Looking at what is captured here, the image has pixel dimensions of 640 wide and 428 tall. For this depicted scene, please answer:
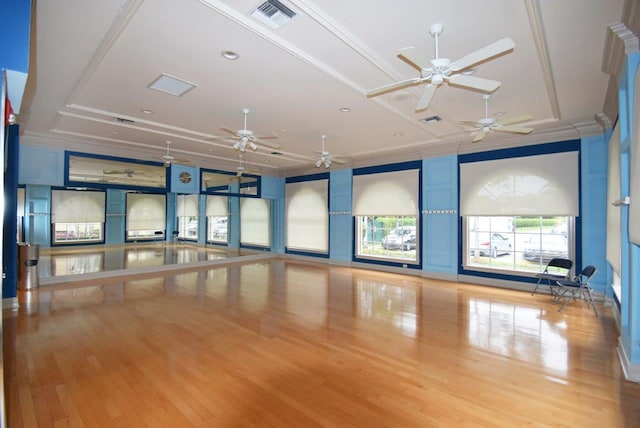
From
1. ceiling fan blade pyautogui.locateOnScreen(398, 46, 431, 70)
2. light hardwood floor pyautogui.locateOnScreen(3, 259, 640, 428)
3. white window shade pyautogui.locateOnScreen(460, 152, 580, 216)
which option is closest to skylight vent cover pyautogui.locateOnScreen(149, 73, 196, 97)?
ceiling fan blade pyautogui.locateOnScreen(398, 46, 431, 70)

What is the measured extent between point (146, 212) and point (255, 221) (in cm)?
363

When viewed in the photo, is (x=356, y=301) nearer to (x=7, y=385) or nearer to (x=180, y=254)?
(x=7, y=385)

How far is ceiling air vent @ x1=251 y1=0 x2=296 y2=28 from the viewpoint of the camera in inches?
108

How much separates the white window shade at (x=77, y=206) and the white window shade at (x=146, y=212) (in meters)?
0.73

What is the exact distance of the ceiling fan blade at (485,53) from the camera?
2.54 meters

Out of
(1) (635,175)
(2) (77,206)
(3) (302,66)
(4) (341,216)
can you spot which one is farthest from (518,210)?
(2) (77,206)

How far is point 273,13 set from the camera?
2834mm

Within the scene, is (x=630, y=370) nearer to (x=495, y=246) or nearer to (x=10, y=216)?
(x=495, y=246)

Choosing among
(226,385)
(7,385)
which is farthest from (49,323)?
(226,385)

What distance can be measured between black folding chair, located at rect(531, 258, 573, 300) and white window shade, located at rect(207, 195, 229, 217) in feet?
29.8

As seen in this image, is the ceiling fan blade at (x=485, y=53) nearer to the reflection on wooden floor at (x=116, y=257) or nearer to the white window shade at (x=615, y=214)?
the white window shade at (x=615, y=214)

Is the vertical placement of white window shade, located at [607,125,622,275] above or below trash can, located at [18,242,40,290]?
above

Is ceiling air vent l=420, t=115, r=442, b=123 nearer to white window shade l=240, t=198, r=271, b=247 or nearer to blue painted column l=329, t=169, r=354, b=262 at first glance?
blue painted column l=329, t=169, r=354, b=262

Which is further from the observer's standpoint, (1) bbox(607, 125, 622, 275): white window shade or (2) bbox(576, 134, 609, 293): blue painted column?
(2) bbox(576, 134, 609, 293): blue painted column
